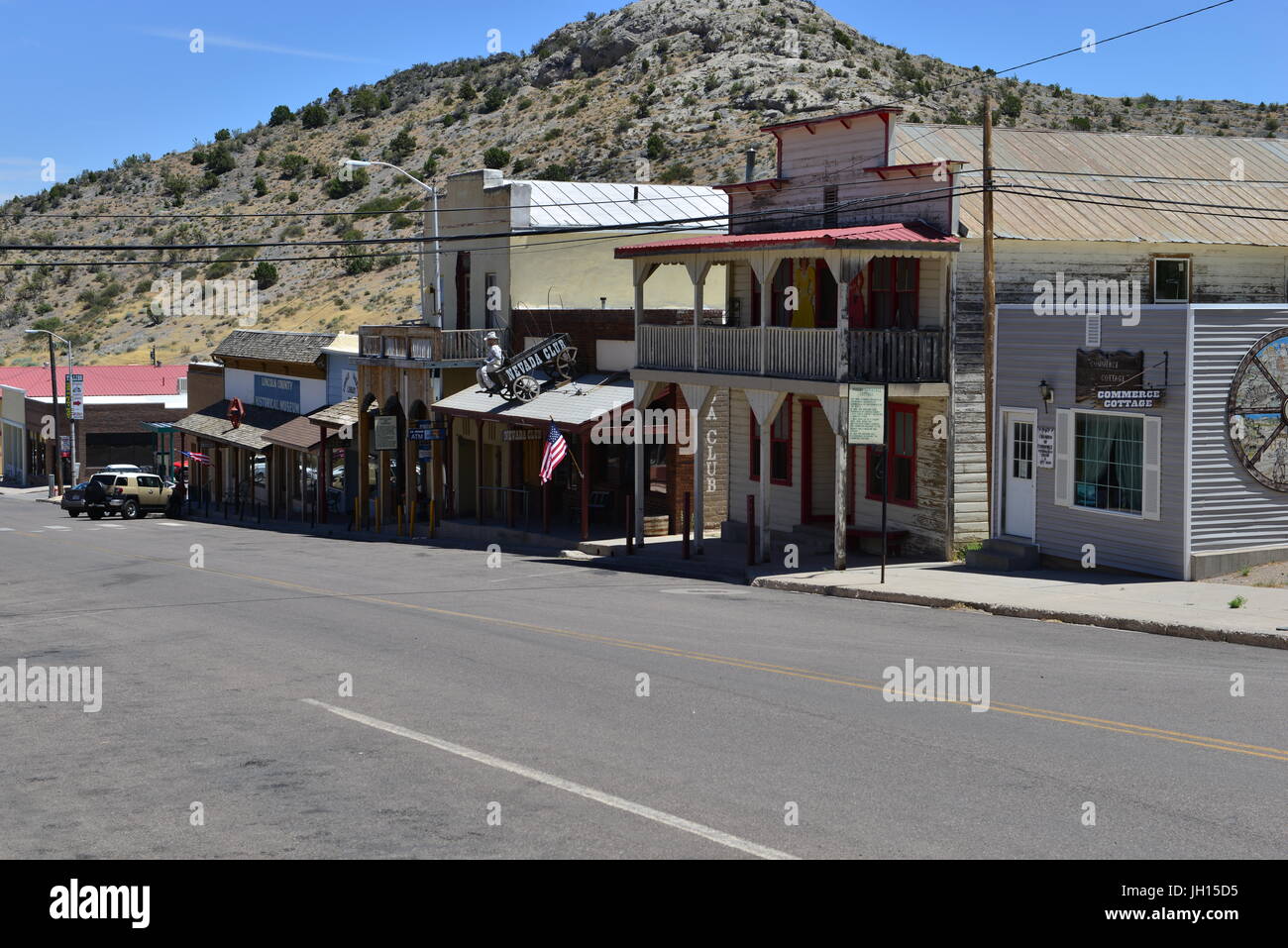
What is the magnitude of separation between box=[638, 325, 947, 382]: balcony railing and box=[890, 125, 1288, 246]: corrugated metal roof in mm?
2202

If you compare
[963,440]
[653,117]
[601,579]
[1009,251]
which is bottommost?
[601,579]

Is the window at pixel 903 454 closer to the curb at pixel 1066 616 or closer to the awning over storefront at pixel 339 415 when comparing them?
the curb at pixel 1066 616

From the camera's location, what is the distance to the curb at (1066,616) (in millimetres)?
15727

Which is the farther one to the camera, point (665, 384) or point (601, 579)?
point (665, 384)

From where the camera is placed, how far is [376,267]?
8831 cm

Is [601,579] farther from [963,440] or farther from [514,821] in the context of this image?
[514,821]

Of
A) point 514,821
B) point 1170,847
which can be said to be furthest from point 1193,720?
point 514,821

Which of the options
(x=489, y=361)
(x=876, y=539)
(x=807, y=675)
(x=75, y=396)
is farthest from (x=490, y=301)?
(x=75, y=396)

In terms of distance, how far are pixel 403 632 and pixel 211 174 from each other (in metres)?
99.2

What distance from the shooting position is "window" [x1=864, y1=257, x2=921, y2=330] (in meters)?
25.2

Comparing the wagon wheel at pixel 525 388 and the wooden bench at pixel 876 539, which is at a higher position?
the wagon wheel at pixel 525 388

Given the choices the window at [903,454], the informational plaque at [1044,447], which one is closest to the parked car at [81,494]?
the window at [903,454]

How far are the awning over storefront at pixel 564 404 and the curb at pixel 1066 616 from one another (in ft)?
29.5

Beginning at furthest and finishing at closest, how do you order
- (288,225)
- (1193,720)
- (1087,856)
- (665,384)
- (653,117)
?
(288,225)
(653,117)
(665,384)
(1193,720)
(1087,856)
